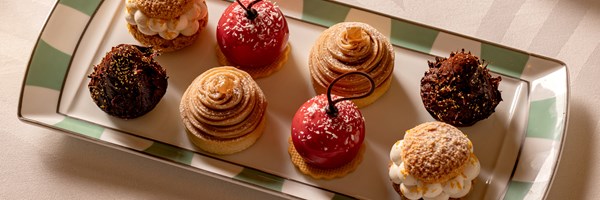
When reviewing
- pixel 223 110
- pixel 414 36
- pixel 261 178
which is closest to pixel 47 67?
pixel 223 110

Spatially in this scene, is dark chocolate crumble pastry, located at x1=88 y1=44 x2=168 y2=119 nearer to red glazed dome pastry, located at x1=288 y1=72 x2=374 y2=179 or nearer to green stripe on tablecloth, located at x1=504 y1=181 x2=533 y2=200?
red glazed dome pastry, located at x1=288 y1=72 x2=374 y2=179

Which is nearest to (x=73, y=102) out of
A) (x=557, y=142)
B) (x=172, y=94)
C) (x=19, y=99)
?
(x=19, y=99)

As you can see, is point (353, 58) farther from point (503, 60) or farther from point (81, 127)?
point (81, 127)

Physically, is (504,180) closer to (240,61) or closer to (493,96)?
(493,96)

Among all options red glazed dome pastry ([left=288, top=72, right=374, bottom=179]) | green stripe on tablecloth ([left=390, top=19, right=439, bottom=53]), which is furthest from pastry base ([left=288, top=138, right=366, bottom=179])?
green stripe on tablecloth ([left=390, top=19, right=439, bottom=53])

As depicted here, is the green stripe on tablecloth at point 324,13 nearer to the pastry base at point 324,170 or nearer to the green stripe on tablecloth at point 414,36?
the green stripe on tablecloth at point 414,36

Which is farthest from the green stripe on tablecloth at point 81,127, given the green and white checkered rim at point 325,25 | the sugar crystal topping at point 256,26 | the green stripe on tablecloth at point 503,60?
the green stripe on tablecloth at point 503,60
